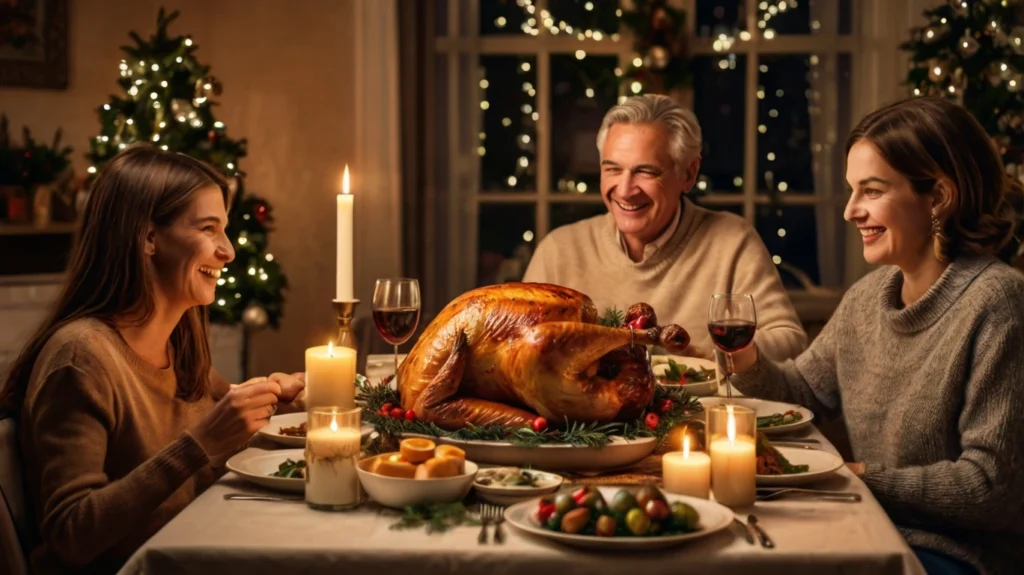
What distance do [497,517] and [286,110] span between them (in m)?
3.53

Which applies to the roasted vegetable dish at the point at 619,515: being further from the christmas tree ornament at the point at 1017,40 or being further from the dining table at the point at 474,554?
the christmas tree ornament at the point at 1017,40

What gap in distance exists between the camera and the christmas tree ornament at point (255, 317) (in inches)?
171

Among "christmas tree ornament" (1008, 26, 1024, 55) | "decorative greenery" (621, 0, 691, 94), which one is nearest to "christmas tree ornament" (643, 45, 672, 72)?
"decorative greenery" (621, 0, 691, 94)

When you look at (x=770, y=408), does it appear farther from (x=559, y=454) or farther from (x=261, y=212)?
(x=261, y=212)

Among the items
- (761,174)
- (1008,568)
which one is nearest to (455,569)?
(1008,568)

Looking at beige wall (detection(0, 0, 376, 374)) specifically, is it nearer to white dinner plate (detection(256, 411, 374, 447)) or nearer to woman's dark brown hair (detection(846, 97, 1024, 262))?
white dinner plate (detection(256, 411, 374, 447))

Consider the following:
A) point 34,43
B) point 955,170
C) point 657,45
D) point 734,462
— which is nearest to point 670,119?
point 955,170

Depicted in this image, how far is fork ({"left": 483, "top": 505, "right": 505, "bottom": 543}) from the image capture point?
142cm

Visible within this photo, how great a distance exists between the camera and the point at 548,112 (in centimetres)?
488

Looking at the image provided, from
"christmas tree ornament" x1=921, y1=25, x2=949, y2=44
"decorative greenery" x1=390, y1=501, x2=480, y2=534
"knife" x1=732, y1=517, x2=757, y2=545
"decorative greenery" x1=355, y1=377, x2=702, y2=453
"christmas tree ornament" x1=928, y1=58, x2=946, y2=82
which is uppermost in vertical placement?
"christmas tree ornament" x1=921, y1=25, x2=949, y2=44

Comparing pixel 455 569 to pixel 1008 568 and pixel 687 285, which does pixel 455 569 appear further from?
pixel 687 285

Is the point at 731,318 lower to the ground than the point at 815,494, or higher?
higher

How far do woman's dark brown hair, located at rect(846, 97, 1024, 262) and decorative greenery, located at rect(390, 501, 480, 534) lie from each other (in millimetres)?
1053

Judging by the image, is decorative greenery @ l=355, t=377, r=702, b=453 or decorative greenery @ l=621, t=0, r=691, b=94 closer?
decorative greenery @ l=355, t=377, r=702, b=453
